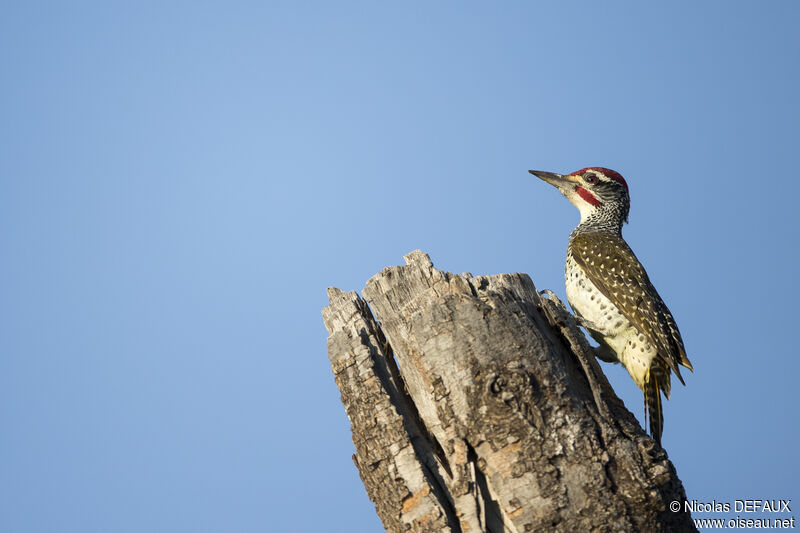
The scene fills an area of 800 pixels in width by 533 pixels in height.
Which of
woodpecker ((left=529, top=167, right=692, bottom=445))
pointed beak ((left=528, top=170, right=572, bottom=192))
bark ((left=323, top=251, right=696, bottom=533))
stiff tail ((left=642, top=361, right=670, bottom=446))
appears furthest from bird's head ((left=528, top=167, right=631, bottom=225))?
bark ((left=323, top=251, right=696, bottom=533))

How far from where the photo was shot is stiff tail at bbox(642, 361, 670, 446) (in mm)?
6145

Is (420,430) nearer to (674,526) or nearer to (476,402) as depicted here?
(476,402)

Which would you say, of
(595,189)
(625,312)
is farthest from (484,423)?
(595,189)

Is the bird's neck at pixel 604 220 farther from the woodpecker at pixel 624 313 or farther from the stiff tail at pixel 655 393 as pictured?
the stiff tail at pixel 655 393

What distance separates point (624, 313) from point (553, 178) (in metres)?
2.12

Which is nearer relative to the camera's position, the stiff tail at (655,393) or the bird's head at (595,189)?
the stiff tail at (655,393)

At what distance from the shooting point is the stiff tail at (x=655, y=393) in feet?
20.2

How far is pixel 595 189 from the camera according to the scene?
7867 mm

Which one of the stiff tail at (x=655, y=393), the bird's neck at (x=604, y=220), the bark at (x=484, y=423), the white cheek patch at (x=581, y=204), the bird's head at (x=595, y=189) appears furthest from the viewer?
the white cheek patch at (x=581, y=204)

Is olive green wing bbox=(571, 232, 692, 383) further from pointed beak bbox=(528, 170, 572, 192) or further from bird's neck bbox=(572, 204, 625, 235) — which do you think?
pointed beak bbox=(528, 170, 572, 192)

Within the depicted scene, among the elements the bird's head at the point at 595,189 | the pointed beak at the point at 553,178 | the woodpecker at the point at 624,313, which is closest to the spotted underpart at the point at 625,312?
the woodpecker at the point at 624,313

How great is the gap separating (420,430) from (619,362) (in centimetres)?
328

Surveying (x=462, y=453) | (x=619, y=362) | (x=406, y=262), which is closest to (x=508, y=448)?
(x=462, y=453)

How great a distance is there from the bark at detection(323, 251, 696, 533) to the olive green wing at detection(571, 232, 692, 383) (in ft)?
5.78
